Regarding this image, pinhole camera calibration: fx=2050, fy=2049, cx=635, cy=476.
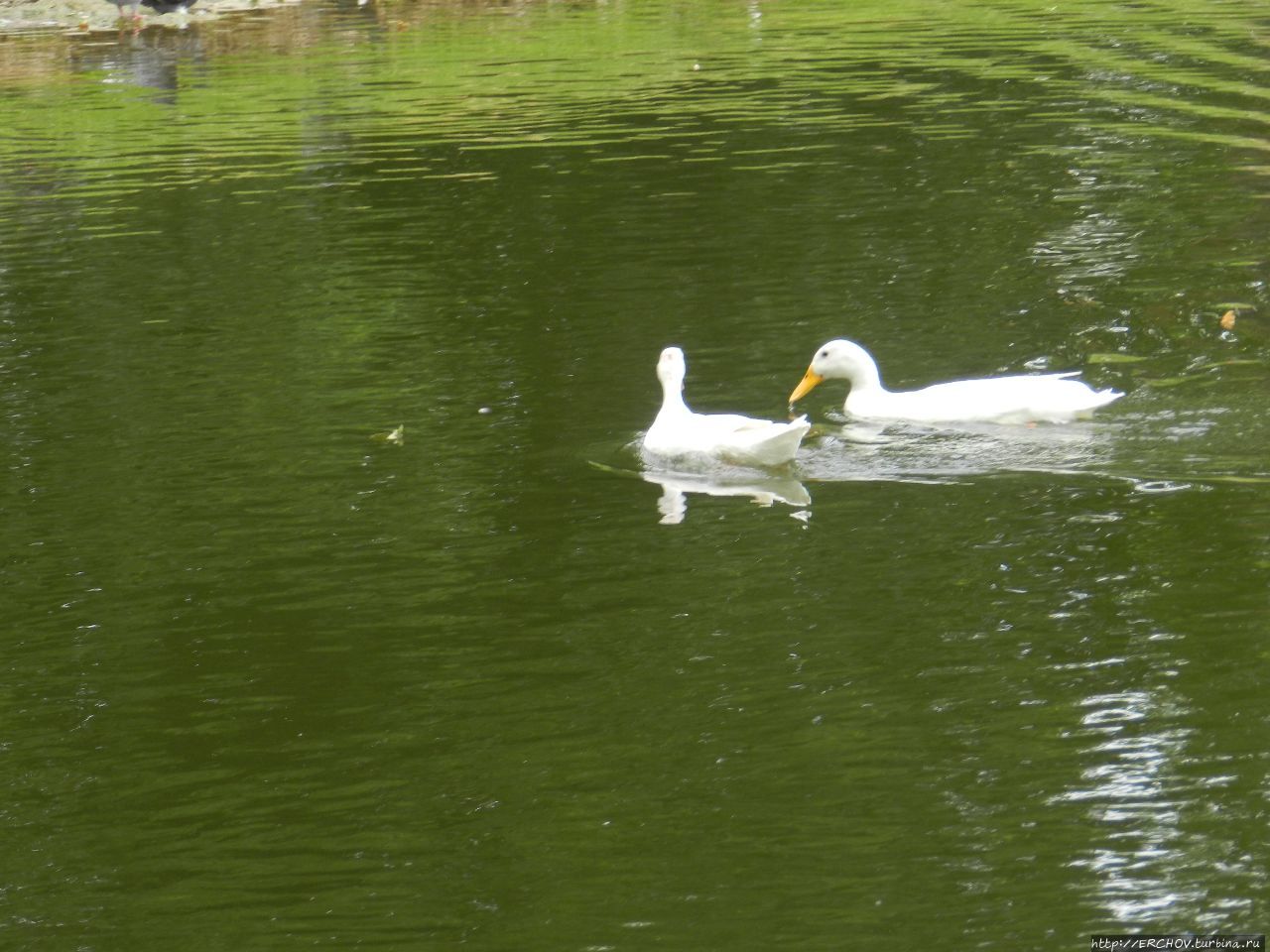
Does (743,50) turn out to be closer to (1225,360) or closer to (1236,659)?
(1225,360)

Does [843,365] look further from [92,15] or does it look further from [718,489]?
[92,15]

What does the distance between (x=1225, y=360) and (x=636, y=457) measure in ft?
13.5

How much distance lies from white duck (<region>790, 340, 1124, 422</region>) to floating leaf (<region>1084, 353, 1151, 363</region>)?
843 millimetres

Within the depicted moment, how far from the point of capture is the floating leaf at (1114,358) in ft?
46.0

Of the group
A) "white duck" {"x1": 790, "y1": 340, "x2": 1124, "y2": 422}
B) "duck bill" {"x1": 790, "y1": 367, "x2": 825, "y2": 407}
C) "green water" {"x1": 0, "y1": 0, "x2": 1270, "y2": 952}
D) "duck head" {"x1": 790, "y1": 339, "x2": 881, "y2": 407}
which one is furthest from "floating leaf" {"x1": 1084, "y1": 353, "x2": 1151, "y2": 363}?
"duck bill" {"x1": 790, "y1": 367, "x2": 825, "y2": 407}

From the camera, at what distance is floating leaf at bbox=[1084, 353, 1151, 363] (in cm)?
1402

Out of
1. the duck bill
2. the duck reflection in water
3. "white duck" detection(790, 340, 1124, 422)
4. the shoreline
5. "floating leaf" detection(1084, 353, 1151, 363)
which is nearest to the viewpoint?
the duck reflection in water

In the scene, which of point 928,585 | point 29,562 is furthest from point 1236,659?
point 29,562

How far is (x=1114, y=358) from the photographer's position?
14.1 meters

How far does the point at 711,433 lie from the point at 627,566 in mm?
1873

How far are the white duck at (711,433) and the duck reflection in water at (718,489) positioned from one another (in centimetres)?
14

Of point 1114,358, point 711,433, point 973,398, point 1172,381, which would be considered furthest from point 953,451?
point 1114,358

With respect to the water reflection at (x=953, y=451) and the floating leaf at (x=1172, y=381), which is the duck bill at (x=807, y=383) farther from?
the floating leaf at (x=1172, y=381)

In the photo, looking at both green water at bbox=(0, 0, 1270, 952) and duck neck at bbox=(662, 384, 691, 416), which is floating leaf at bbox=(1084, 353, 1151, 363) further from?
duck neck at bbox=(662, 384, 691, 416)
